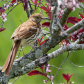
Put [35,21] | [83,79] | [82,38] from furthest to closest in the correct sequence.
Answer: [83,79]
[35,21]
[82,38]

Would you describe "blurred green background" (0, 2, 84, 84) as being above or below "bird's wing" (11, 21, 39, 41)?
below

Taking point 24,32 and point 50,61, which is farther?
point 50,61

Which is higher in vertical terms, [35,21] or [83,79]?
[35,21]

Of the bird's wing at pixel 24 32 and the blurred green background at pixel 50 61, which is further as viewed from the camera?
the blurred green background at pixel 50 61

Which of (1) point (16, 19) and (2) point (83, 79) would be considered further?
(1) point (16, 19)

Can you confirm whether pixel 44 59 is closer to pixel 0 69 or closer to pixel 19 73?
pixel 19 73

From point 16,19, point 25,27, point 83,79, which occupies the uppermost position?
point 25,27

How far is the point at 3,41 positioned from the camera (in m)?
6.97

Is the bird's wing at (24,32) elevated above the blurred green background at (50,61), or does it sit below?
above

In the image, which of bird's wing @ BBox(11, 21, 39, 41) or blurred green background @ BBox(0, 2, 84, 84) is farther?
blurred green background @ BBox(0, 2, 84, 84)

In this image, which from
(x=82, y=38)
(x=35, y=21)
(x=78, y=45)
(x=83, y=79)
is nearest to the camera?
(x=78, y=45)

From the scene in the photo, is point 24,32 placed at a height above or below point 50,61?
above

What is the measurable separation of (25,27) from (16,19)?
3.86 metres

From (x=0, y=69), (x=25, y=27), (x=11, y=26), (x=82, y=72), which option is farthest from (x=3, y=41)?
(x=0, y=69)
